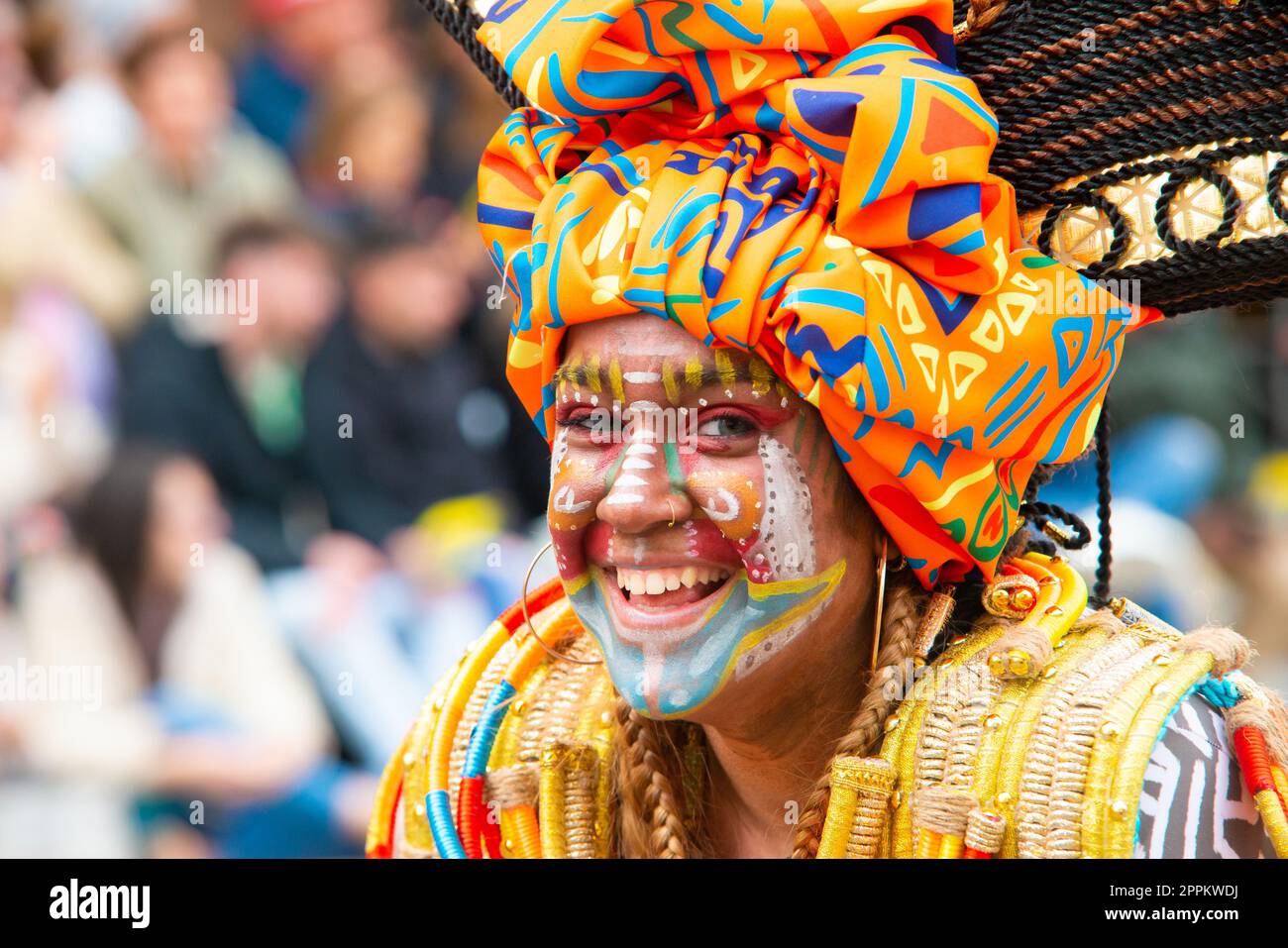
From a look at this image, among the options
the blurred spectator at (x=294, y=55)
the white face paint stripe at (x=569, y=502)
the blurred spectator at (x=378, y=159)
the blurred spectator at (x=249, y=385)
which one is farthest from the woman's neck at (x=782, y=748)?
the blurred spectator at (x=294, y=55)

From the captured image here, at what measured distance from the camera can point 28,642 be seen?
13.9 feet

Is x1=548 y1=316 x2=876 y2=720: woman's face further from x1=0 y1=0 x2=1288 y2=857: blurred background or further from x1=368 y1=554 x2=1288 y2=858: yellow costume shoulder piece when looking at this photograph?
x1=0 y1=0 x2=1288 y2=857: blurred background

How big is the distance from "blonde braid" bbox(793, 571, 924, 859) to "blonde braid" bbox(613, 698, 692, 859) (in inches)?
8.2

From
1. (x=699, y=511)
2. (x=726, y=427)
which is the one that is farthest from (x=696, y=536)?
(x=726, y=427)

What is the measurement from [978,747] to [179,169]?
3.12m

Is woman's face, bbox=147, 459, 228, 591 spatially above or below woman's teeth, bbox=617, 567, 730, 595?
Result: below

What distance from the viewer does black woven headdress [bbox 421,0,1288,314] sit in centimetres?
199

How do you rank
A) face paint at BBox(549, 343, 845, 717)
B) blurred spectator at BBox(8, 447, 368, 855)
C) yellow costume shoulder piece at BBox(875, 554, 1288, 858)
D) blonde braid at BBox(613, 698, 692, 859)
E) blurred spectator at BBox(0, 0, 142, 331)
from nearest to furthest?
yellow costume shoulder piece at BBox(875, 554, 1288, 858) → face paint at BBox(549, 343, 845, 717) → blonde braid at BBox(613, 698, 692, 859) → blurred spectator at BBox(8, 447, 368, 855) → blurred spectator at BBox(0, 0, 142, 331)

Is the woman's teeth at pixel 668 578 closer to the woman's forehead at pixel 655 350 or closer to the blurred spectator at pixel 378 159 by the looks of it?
the woman's forehead at pixel 655 350

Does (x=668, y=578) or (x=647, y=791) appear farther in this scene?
(x=647, y=791)

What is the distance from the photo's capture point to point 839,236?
6.60 feet

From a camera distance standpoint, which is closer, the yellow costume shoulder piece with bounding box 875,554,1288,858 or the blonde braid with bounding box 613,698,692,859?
the yellow costume shoulder piece with bounding box 875,554,1288,858

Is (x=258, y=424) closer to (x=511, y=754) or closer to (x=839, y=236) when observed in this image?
(x=511, y=754)

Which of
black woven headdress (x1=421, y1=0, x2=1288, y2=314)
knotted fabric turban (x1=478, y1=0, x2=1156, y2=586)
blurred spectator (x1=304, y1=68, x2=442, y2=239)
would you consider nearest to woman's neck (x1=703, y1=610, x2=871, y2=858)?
knotted fabric turban (x1=478, y1=0, x2=1156, y2=586)
